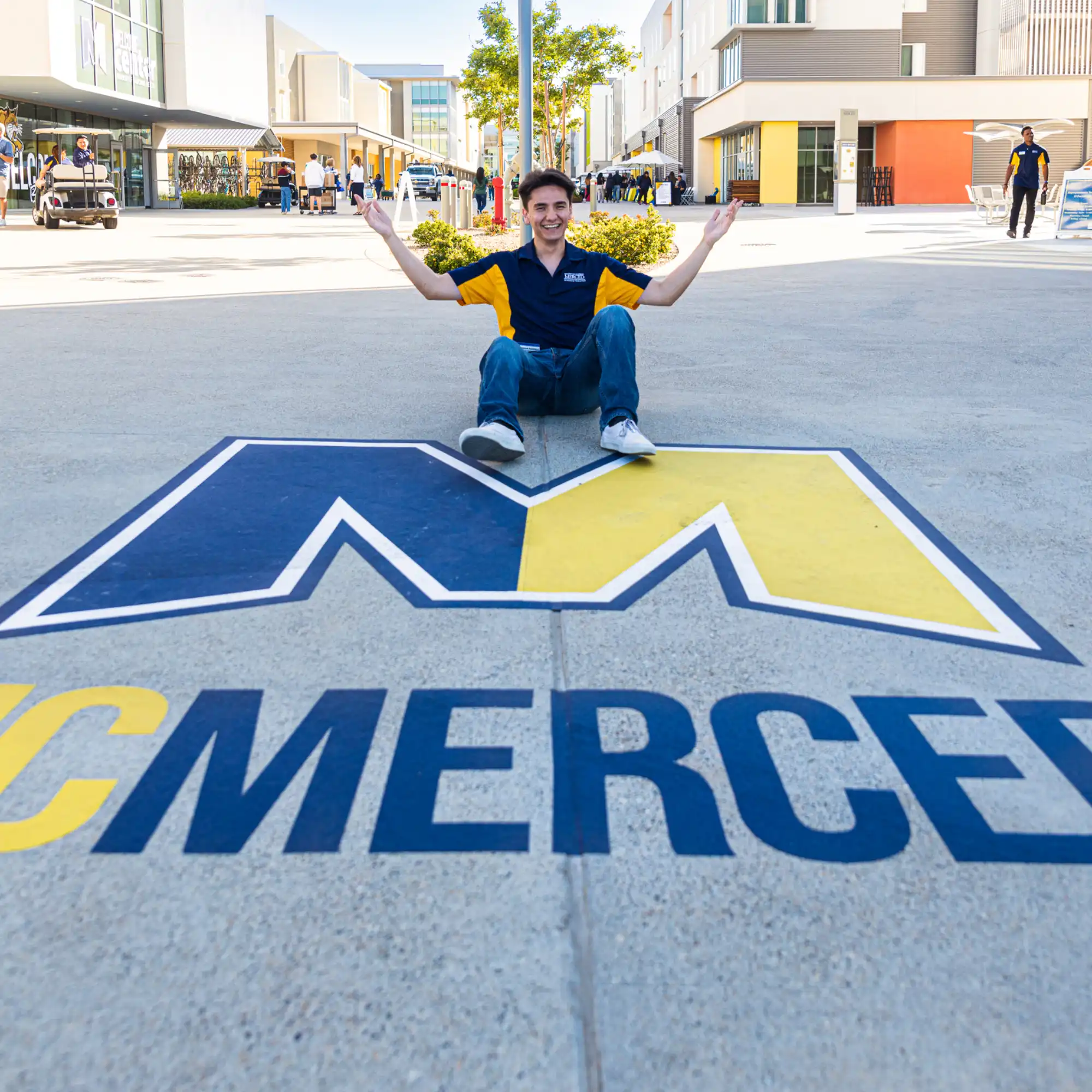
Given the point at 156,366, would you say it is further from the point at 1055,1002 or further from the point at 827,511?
the point at 1055,1002

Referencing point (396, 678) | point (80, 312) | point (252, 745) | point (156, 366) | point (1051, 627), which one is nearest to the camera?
point (252, 745)

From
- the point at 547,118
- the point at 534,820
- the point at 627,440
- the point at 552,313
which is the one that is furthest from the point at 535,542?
the point at 547,118

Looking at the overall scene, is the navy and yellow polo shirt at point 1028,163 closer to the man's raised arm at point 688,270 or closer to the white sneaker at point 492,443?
the man's raised arm at point 688,270

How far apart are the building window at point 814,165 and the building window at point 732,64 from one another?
4152 millimetres

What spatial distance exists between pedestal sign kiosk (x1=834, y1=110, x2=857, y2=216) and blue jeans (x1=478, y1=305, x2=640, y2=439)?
107 feet

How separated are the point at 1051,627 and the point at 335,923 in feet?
7.76

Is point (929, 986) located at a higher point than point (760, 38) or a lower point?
lower

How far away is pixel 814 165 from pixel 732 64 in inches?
301

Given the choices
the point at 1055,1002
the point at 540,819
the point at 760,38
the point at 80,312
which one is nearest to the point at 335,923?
the point at 540,819

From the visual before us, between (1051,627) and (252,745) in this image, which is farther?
(1051,627)

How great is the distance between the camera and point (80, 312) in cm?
1112

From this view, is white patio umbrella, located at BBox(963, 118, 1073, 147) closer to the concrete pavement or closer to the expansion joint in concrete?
the concrete pavement

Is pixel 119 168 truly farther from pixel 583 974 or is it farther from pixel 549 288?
pixel 583 974

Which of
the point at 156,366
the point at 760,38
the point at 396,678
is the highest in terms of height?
the point at 760,38
